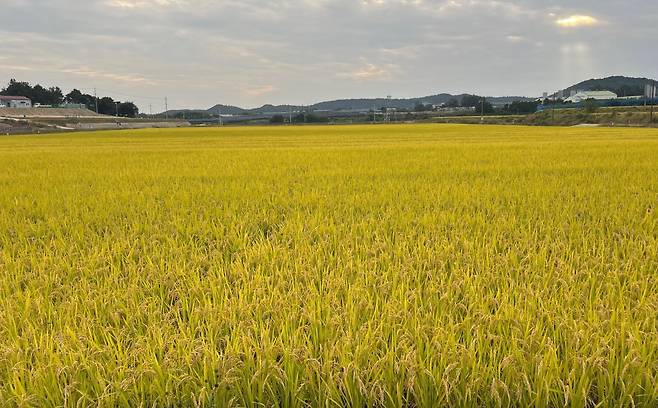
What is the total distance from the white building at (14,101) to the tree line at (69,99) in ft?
18.5

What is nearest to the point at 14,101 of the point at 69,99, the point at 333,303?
the point at 69,99

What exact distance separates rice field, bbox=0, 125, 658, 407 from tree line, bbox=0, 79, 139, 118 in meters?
124

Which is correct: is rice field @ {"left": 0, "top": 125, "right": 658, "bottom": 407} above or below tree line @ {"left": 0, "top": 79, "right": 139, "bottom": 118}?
below

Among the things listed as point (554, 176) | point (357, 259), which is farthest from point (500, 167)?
point (357, 259)

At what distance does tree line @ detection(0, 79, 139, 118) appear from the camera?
114 m

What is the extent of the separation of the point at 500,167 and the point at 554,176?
1.51 meters

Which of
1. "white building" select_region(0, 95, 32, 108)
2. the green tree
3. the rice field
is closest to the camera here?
the rice field

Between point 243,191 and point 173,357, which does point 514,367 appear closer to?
point 173,357

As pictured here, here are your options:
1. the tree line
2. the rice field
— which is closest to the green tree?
the tree line

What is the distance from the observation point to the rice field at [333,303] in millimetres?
1598

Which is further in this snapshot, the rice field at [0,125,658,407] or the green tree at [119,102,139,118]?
the green tree at [119,102,139,118]

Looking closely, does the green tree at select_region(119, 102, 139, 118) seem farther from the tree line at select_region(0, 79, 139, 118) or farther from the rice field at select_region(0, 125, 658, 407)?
the rice field at select_region(0, 125, 658, 407)

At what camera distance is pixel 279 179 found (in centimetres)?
787

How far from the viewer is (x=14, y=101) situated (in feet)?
341
